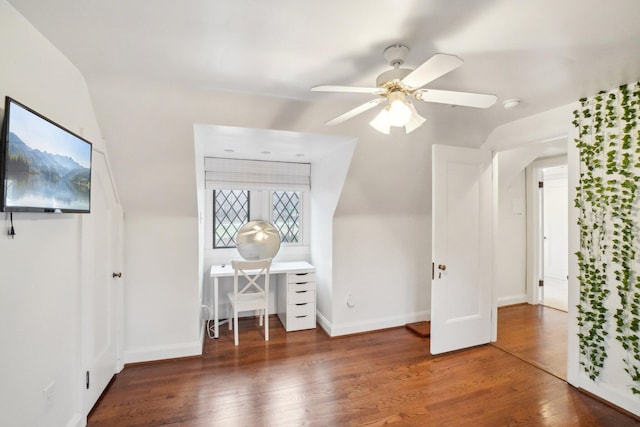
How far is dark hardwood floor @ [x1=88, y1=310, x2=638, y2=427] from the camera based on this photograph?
1920 millimetres

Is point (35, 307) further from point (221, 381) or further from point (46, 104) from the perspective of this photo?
point (221, 381)

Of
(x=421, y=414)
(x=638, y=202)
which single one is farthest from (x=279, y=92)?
(x=638, y=202)

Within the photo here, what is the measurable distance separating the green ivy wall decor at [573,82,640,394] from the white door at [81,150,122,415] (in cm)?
360

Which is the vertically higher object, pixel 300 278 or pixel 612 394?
pixel 300 278

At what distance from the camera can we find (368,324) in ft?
11.1

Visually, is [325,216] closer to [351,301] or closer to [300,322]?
[351,301]

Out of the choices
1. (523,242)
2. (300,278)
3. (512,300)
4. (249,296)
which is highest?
(523,242)

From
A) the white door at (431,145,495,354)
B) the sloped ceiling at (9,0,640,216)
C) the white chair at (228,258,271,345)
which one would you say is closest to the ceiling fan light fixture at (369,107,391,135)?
the sloped ceiling at (9,0,640,216)

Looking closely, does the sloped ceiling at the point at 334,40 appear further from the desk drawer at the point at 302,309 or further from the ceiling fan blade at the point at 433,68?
the desk drawer at the point at 302,309

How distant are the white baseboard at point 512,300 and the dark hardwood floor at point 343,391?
5.12ft

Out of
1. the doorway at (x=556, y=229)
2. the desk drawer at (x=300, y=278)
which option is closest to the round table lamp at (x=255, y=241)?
the desk drawer at (x=300, y=278)

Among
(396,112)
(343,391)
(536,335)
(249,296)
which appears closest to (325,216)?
(249,296)

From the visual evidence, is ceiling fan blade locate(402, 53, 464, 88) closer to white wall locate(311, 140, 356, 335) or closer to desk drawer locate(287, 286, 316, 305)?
white wall locate(311, 140, 356, 335)

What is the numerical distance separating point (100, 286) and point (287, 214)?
2.30 m
